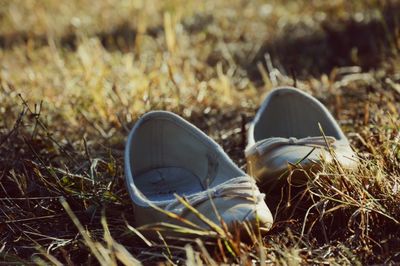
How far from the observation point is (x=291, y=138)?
94.2 inches

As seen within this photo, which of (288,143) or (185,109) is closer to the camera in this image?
(288,143)

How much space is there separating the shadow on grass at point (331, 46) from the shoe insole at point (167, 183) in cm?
189

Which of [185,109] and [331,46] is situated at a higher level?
[185,109]

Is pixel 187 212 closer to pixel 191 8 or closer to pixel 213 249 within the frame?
pixel 213 249

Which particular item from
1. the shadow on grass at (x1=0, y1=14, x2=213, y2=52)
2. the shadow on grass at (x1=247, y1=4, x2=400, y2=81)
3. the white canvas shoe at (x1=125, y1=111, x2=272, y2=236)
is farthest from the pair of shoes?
the shadow on grass at (x1=0, y1=14, x2=213, y2=52)

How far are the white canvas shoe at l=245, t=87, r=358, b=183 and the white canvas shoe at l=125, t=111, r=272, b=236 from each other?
0.12 m

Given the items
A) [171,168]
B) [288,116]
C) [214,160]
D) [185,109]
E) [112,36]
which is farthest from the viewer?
[112,36]

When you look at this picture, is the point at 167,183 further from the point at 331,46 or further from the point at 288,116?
the point at 331,46

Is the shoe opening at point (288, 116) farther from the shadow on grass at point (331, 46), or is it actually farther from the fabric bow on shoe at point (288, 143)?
the shadow on grass at point (331, 46)

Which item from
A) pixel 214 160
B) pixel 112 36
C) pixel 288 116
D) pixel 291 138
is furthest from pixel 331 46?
pixel 214 160

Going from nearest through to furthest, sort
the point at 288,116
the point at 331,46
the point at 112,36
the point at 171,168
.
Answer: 1. the point at 171,168
2. the point at 288,116
3. the point at 331,46
4. the point at 112,36

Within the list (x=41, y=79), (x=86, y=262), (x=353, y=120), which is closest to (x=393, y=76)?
(x=353, y=120)

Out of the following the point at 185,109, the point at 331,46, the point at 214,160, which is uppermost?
the point at 214,160

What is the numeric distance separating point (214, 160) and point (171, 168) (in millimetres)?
230
